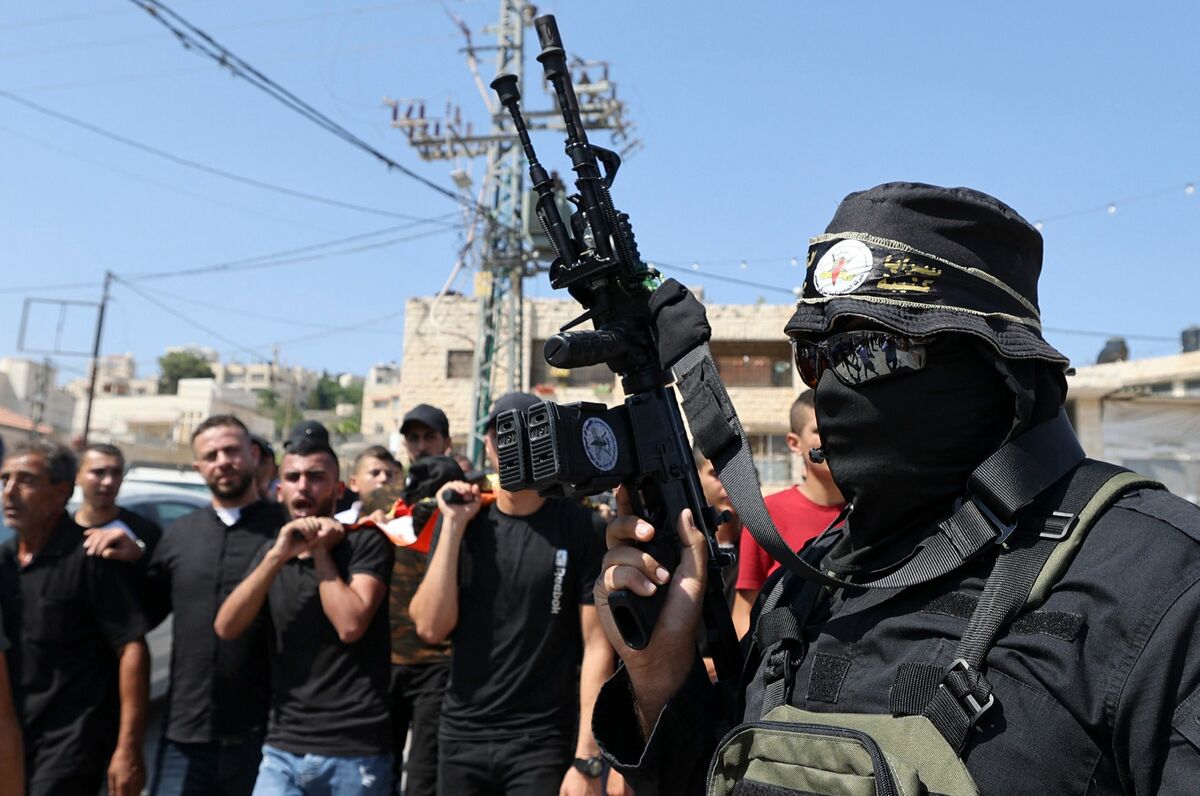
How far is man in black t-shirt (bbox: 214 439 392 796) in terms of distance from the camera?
13.2 feet

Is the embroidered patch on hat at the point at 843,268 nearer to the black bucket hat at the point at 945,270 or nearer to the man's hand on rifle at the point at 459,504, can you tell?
the black bucket hat at the point at 945,270

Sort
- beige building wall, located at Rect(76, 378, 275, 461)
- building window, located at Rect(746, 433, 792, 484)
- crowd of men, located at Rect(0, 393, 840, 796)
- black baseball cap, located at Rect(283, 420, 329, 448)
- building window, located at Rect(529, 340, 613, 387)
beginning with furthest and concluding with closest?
beige building wall, located at Rect(76, 378, 275, 461), building window, located at Rect(529, 340, 613, 387), building window, located at Rect(746, 433, 792, 484), black baseball cap, located at Rect(283, 420, 329, 448), crowd of men, located at Rect(0, 393, 840, 796)

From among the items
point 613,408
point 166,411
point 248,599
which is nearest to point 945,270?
point 613,408

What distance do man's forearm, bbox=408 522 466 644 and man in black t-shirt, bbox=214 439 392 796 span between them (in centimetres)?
37

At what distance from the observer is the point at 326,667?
418cm

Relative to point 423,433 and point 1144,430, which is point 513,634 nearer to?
point 423,433

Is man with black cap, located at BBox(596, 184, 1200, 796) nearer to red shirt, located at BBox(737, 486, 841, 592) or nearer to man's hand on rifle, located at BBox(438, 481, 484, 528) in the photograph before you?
red shirt, located at BBox(737, 486, 841, 592)

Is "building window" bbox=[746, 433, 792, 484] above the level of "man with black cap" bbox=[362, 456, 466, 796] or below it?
above

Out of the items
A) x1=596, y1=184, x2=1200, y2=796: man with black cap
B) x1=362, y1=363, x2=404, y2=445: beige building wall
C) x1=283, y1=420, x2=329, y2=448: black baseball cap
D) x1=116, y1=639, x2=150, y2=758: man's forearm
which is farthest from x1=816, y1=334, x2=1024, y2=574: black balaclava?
x1=362, y1=363, x2=404, y2=445: beige building wall

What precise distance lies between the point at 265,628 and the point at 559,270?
116 inches

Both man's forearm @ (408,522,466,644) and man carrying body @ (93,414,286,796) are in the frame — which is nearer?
man's forearm @ (408,522,466,644)

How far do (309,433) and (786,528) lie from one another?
8.13ft

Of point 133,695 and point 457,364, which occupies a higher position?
point 457,364

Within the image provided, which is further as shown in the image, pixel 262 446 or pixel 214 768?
pixel 262 446
